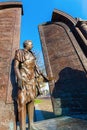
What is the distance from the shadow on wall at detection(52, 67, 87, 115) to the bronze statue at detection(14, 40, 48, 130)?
1886 millimetres

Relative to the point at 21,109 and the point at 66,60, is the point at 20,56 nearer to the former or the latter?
the point at 21,109

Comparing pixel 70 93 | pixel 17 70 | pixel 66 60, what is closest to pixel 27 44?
pixel 17 70

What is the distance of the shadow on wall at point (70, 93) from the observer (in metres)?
6.06

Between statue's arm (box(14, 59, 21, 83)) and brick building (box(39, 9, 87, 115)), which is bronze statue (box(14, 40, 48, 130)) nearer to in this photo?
statue's arm (box(14, 59, 21, 83))

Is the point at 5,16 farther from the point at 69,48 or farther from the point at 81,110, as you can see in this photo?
the point at 81,110

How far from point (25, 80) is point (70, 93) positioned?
242cm

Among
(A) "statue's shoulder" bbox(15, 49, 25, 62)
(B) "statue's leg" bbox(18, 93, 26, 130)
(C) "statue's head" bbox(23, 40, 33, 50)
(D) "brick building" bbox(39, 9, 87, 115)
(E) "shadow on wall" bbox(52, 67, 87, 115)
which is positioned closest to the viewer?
(B) "statue's leg" bbox(18, 93, 26, 130)

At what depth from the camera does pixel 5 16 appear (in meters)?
8.13

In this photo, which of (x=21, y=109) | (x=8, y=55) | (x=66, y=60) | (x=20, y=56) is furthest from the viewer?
(x=66, y=60)

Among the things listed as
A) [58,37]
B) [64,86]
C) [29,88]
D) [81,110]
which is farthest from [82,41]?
[29,88]

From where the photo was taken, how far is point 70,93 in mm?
6391

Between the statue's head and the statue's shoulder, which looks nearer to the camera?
the statue's shoulder

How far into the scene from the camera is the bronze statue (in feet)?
13.8

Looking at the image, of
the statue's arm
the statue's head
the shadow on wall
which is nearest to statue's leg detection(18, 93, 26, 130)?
the statue's arm
